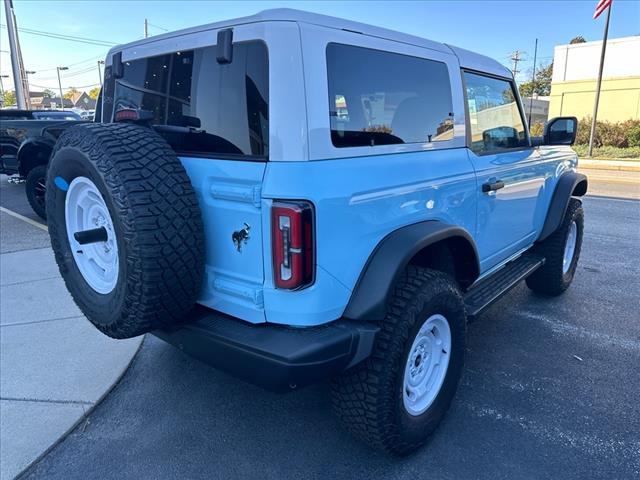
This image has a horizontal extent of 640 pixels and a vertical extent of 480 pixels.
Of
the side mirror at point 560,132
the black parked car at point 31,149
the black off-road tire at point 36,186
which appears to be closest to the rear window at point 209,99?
the side mirror at point 560,132

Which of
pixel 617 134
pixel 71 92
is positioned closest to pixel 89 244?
pixel 617 134

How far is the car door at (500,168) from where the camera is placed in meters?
3.04

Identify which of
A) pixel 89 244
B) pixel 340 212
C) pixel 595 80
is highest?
pixel 595 80

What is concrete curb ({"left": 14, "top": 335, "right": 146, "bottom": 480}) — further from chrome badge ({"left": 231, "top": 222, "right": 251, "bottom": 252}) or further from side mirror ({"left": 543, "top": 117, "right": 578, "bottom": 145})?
side mirror ({"left": 543, "top": 117, "right": 578, "bottom": 145})

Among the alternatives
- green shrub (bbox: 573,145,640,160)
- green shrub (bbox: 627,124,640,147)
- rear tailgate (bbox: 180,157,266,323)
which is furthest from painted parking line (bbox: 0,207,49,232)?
green shrub (bbox: 627,124,640,147)

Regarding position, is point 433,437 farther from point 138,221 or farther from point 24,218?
point 24,218

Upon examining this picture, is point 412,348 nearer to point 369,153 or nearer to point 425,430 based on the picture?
point 425,430

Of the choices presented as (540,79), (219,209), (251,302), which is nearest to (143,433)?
(251,302)

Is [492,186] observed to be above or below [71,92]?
below

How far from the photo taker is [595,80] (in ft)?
87.5

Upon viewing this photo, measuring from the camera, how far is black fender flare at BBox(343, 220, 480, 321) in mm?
2043

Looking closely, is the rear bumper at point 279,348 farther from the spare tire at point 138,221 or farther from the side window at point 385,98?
the side window at point 385,98

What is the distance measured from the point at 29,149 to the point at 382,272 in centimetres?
795

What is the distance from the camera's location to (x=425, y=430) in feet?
8.09
